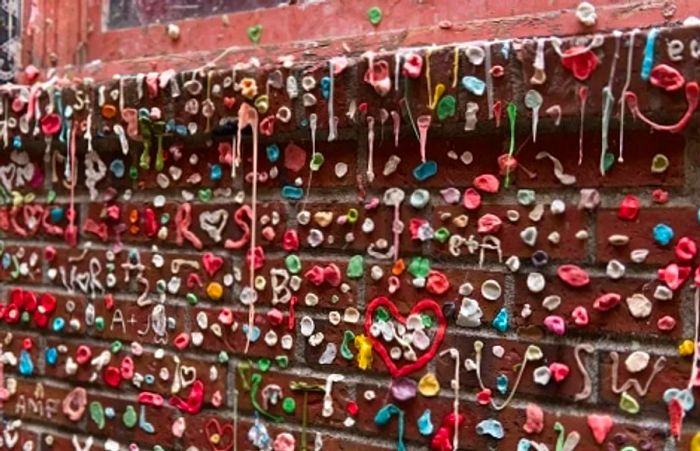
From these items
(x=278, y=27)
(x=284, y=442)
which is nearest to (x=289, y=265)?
(x=284, y=442)

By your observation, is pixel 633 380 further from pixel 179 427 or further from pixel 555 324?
pixel 179 427

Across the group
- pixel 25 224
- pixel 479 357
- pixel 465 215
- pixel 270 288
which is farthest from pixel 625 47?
pixel 25 224

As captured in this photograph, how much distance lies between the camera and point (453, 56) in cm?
103

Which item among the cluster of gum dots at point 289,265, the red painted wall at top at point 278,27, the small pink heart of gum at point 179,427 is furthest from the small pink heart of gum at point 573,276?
the small pink heart of gum at point 179,427

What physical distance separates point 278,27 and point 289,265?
34 centimetres

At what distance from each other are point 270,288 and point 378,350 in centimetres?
18

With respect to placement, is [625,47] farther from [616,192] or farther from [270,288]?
[270,288]

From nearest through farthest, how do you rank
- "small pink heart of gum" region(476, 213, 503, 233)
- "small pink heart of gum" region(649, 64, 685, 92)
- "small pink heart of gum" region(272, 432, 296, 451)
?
"small pink heart of gum" region(649, 64, 685, 92) → "small pink heart of gum" region(476, 213, 503, 233) → "small pink heart of gum" region(272, 432, 296, 451)

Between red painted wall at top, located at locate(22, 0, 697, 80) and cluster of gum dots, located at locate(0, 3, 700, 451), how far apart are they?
0.09ft

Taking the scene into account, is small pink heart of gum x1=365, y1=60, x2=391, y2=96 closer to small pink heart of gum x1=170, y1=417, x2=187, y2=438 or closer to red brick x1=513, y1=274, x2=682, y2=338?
red brick x1=513, y1=274, x2=682, y2=338

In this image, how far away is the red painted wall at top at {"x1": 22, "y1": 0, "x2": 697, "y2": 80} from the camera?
1032 mm

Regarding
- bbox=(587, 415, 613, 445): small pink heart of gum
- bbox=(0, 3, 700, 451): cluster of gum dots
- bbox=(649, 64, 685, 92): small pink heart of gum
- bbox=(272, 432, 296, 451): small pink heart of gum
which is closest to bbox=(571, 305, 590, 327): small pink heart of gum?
bbox=(0, 3, 700, 451): cluster of gum dots

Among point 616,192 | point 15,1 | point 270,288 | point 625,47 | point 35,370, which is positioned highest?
point 15,1

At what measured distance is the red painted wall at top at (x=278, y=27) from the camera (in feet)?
3.39
